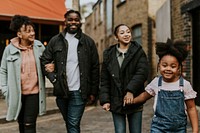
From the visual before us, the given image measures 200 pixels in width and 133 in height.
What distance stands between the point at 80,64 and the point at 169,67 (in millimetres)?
1460

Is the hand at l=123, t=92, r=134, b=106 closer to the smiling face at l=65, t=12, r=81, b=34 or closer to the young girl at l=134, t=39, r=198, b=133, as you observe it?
the young girl at l=134, t=39, r=198, b=133

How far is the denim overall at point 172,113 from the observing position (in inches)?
135

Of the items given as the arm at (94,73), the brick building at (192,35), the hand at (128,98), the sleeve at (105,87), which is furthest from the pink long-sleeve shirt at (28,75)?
the brick building at (192,35)

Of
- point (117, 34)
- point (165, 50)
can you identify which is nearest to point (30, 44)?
point (117, 34)

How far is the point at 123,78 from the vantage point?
4133 mm

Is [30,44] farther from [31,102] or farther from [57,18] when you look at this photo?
[57,18]

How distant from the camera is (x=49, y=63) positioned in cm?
470

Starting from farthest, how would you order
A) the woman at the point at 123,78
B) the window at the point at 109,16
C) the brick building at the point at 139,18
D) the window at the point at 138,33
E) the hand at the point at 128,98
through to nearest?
the window at the point at 109,16
the window at the point at 138,33
the brick building at the point at 139,18
the woman at the point at 123,78
the hand at the point at 128,98

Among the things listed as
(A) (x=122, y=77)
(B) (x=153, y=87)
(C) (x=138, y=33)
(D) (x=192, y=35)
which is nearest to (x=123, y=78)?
(A) (x=122, y=77)

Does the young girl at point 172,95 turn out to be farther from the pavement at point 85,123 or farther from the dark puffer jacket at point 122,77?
the pavement at point 85,123

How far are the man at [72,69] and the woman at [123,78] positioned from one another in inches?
18.8

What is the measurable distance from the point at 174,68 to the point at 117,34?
1.01 m

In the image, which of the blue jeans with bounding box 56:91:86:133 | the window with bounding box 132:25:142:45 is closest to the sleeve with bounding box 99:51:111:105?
the blue jeans with bounding box 56:91:86:133

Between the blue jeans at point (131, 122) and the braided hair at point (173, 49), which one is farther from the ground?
the braided hair at point (173, 49)
